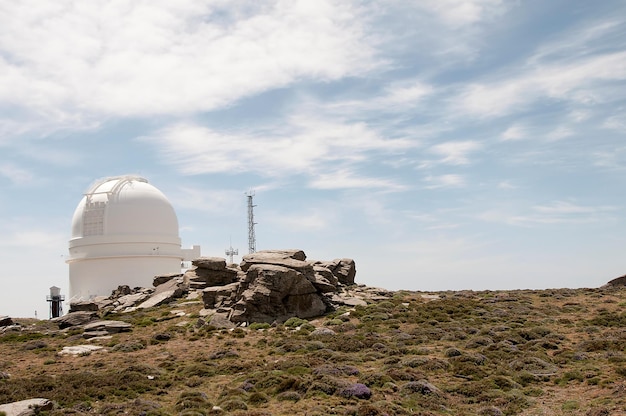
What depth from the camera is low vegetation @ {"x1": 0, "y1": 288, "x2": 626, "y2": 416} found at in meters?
18.7

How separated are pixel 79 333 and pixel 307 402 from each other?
21.2 metres

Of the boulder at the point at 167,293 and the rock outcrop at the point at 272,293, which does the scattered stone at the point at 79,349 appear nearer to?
the rock outcrop at the point at 272,293

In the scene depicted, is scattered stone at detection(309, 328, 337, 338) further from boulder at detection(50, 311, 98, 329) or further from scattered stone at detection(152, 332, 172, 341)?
boulder at detection(50, 311, 98, 329)

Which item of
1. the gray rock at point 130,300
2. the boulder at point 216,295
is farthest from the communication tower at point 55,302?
the boulder at point 216,295

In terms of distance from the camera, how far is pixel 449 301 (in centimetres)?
4100

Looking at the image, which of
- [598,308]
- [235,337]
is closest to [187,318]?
[235,337]

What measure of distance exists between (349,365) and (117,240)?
37.9 metres

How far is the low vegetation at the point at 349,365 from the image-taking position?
18672 mm

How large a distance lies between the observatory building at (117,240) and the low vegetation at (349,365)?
62.8ft

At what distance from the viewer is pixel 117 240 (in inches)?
2180

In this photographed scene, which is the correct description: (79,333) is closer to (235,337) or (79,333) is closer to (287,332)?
(235,337)

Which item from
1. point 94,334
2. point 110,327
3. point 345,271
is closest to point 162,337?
point 110,327

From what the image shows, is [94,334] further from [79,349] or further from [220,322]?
[220,322]

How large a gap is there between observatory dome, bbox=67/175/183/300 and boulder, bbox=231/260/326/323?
80.0 feet
